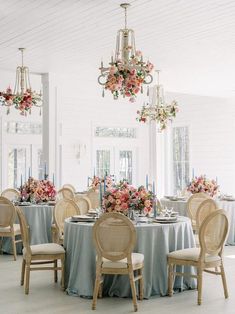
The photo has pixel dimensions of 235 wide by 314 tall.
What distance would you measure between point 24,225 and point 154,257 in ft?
5.02

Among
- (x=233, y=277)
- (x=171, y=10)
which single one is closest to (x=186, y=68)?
(x=171, y=10)

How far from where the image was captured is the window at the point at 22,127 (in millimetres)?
12531

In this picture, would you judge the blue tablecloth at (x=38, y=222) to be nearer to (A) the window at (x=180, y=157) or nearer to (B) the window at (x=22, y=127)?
(B) the window at (x=22, y=127)

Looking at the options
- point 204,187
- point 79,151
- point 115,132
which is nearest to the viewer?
point 204,187

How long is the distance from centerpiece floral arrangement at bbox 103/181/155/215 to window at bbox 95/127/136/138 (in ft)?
25.4

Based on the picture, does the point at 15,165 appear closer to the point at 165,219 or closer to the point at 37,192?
the point at 37,192

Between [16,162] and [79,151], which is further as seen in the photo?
[79,151]

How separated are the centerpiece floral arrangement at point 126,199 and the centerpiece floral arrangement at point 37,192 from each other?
3.02m

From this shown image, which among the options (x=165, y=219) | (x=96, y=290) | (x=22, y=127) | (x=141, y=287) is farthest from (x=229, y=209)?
(x=22, y=127)

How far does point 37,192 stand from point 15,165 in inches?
165

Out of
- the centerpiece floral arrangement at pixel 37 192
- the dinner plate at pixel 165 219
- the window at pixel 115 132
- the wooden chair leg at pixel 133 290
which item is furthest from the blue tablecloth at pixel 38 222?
the window at pixel 115 132

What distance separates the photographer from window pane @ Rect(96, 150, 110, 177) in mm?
13734

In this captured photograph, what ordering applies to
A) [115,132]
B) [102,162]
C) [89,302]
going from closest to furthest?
[89,302] < [102,162] < [115,132]

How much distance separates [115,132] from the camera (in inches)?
560
